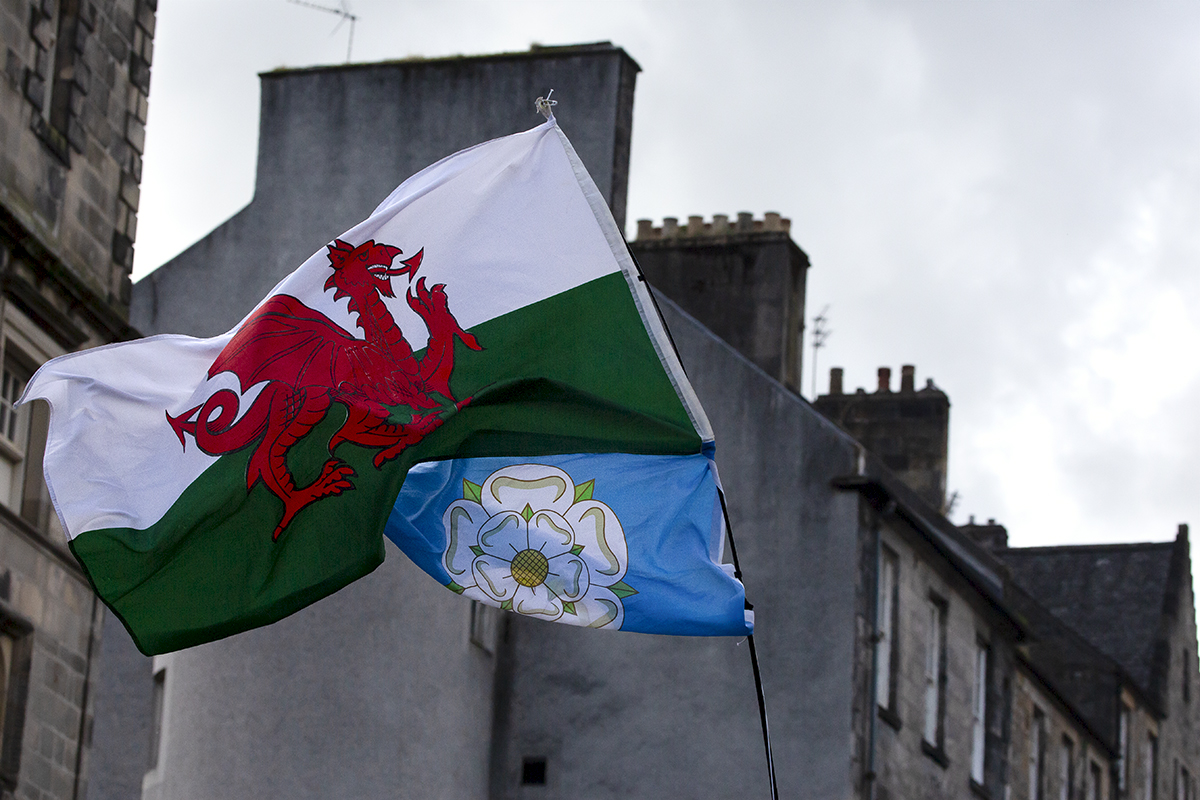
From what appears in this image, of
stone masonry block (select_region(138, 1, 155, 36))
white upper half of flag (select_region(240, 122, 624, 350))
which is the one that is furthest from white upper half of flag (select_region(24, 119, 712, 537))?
stone masonry block (select_region(138, 1, 155, 36))

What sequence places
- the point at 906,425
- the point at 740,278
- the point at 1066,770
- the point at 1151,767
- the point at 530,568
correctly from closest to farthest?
1. the point at 530,568
2. the point at 740,278
3. the point at 1066,770
4. the point at 906,425
5. the point at 1151,767

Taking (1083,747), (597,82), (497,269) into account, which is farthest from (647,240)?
(497,269)

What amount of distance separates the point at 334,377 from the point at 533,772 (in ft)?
48.2

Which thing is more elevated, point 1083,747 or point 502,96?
point 502,96

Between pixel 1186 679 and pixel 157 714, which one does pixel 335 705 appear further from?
pixel 1186 679

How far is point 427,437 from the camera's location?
37.7ft

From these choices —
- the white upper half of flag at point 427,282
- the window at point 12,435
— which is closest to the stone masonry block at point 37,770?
the window at point 12,435

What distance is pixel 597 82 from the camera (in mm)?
26875

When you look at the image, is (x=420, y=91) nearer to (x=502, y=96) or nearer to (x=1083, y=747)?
(x=502, y=96)

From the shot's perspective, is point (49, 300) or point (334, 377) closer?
point (334, 377)

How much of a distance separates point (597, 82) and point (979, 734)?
32.1 ft

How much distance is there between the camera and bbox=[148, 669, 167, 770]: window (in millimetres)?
24812

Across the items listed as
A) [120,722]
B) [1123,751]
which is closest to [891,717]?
[120,722]

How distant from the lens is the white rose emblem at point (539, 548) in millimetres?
11266
